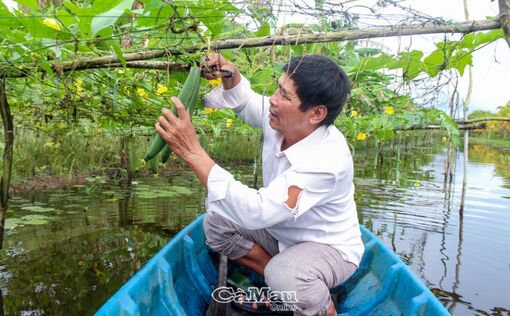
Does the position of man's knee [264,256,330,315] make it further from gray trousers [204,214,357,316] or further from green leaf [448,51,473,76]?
green leaf [448,51,473,76]

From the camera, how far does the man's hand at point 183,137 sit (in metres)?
1.84

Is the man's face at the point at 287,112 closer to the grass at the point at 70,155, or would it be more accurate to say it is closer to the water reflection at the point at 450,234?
the water reflection at the point at 450,234

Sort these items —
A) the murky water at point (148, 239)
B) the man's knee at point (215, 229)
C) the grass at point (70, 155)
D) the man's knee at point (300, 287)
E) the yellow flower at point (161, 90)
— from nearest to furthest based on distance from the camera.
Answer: the man's knee at point (300, 287)
the man's knee at point (215, 229)
the yellow flower at point (161, 90)
the murky water at point (148, 239)
the grass at point (70, 155)

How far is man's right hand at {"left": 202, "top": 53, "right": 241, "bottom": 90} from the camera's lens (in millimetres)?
2273

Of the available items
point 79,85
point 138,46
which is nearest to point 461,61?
point 138,46

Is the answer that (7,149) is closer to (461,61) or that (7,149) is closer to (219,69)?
(219,69)

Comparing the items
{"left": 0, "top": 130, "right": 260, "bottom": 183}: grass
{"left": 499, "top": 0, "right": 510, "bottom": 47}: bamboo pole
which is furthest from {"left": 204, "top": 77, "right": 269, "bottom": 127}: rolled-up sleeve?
{"left": 0, "top": 130, "right": 260, "bottom": 183}: grass

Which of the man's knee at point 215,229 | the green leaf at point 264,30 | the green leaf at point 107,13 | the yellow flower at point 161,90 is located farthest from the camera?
the yellow flower at point 161,90

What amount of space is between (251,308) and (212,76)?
4.29ft

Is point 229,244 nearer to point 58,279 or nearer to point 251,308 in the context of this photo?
point 251,308

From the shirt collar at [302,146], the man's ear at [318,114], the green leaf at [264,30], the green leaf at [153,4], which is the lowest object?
the shirt collar at [302,146]

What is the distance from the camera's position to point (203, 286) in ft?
9.89

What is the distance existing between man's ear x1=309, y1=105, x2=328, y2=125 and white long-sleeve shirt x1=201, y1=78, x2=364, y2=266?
0.24 feet

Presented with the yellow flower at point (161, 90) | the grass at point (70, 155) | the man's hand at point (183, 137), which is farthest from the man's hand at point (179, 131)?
the grass at point (70, 155)
